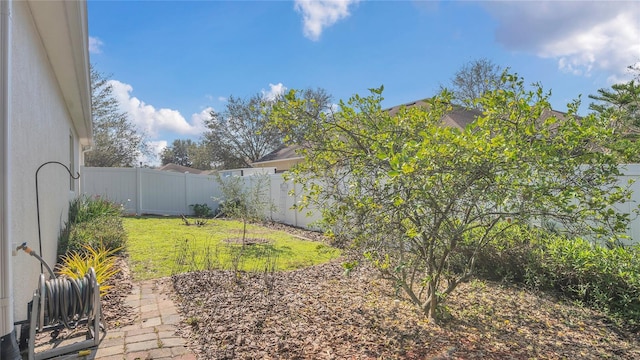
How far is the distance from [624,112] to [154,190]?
49.1ft

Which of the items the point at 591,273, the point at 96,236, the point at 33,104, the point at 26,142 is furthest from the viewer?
the point at 96,236

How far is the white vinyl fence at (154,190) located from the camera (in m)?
13.1

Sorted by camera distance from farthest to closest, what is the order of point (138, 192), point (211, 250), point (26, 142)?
point (138, 192)
point (211, 250)
point (26, 142)

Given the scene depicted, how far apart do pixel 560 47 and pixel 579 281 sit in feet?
25.9

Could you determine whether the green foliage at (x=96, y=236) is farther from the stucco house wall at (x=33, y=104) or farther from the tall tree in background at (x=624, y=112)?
the tall tree in background at (x=624, y=112)

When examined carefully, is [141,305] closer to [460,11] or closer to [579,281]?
[579,281]

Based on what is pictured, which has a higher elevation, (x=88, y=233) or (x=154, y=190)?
(x=154, y=190)

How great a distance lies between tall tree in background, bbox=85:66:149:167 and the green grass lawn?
14.5m

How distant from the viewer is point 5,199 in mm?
2143

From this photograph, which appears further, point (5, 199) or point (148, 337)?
point (148, 337)

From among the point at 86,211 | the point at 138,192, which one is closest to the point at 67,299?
the point at 86,211

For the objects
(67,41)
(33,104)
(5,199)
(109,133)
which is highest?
(109,133)

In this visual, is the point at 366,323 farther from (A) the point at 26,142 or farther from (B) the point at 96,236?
(B) the point at 96,236

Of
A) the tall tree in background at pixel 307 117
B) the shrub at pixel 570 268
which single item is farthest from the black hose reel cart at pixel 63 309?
the shrub at pixel 570 268
